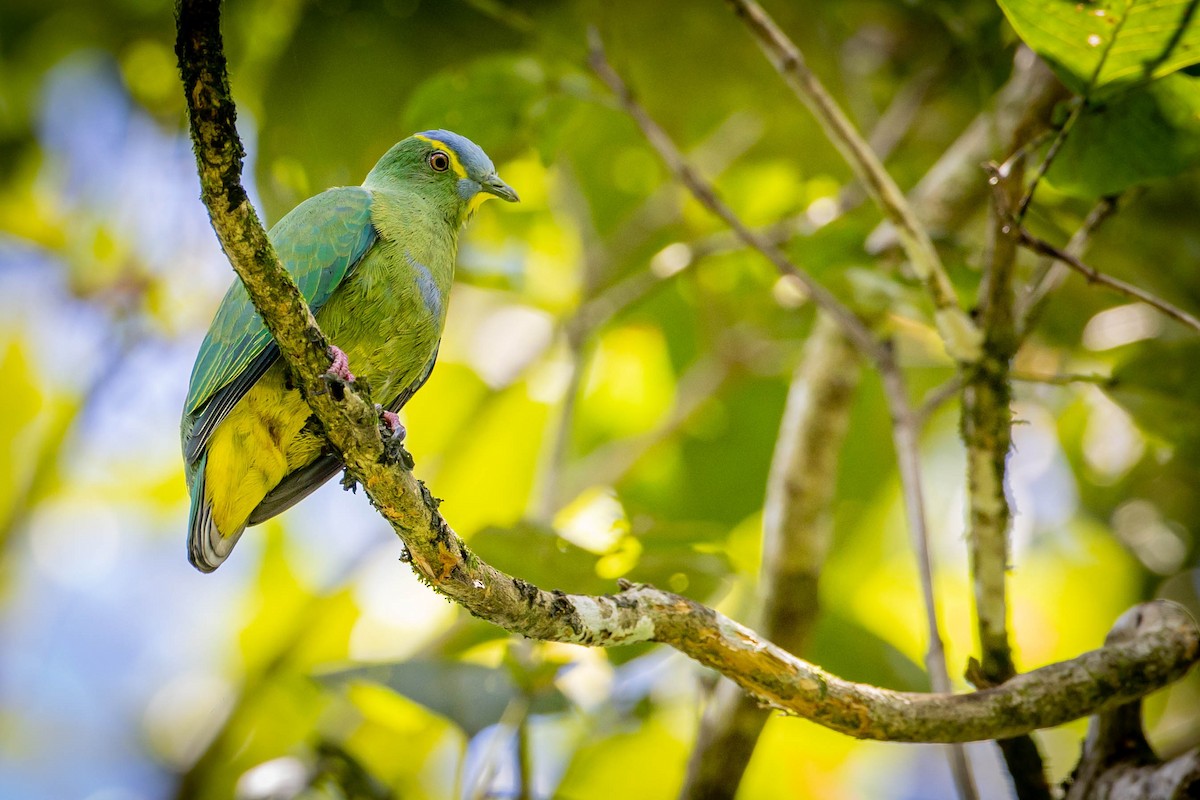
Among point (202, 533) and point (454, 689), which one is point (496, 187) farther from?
point (454, 689)

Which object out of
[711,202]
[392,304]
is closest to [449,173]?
[392,304]

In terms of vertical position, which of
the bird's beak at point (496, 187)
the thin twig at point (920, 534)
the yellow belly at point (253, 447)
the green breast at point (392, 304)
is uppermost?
the bird's beak at point (496, 187)

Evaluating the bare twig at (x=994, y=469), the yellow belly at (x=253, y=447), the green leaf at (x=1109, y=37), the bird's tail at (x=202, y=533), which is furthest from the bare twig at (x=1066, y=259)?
the bird's tail at (x=202, y=533)

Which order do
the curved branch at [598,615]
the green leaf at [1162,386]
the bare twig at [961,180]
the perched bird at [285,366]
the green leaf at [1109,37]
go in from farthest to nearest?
the bare twig at [961,180] < the green leaf at [1162,386] < the perched bird at [285,366] < the green leaf at [1109,37] < the curved branch at [598,615]

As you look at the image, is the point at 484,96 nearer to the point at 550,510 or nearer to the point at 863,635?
the point at 550,510

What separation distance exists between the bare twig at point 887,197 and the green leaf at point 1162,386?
2.31 feet

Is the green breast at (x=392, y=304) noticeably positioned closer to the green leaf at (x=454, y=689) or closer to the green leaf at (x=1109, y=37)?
the green leaf at (x=454, y=689)

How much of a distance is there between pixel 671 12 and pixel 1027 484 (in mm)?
3470

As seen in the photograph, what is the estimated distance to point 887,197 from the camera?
10.4 feet

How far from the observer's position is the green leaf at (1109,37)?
2.66m

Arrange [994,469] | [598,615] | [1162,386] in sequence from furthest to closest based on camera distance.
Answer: [1162,386] < [994,469] < [598,615]

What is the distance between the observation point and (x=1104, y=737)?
10.0ft

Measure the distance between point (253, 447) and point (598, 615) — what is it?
136 cm

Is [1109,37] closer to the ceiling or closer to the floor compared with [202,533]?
closer to the floor
